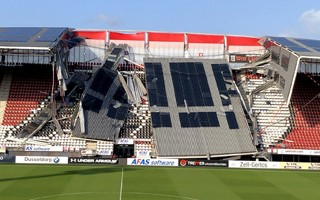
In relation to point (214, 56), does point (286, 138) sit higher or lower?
lower

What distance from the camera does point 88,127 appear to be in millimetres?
45438

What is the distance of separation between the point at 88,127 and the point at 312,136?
22.1 m

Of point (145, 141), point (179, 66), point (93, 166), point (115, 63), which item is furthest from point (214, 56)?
point (93, 166)

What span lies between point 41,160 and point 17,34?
15.3m

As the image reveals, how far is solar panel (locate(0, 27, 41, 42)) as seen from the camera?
148 feet

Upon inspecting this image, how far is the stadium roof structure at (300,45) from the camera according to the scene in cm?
4508

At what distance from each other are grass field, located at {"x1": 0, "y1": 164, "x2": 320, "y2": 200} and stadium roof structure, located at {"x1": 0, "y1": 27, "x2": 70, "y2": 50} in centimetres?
1128

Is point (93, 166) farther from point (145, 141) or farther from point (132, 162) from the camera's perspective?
point (145, 141)

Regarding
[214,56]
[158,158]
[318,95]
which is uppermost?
[214,56]

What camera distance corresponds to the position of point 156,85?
50.6 metres

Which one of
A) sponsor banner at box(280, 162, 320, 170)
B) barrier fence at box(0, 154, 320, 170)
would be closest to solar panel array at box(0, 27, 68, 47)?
barrier fence at box(0, 154, 320, 170)

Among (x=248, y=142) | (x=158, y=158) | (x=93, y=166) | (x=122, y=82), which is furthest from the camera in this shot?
(x=122, y=82)

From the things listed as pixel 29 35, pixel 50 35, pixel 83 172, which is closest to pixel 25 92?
pixel 29 35

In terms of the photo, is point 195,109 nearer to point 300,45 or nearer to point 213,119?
point 213,119
